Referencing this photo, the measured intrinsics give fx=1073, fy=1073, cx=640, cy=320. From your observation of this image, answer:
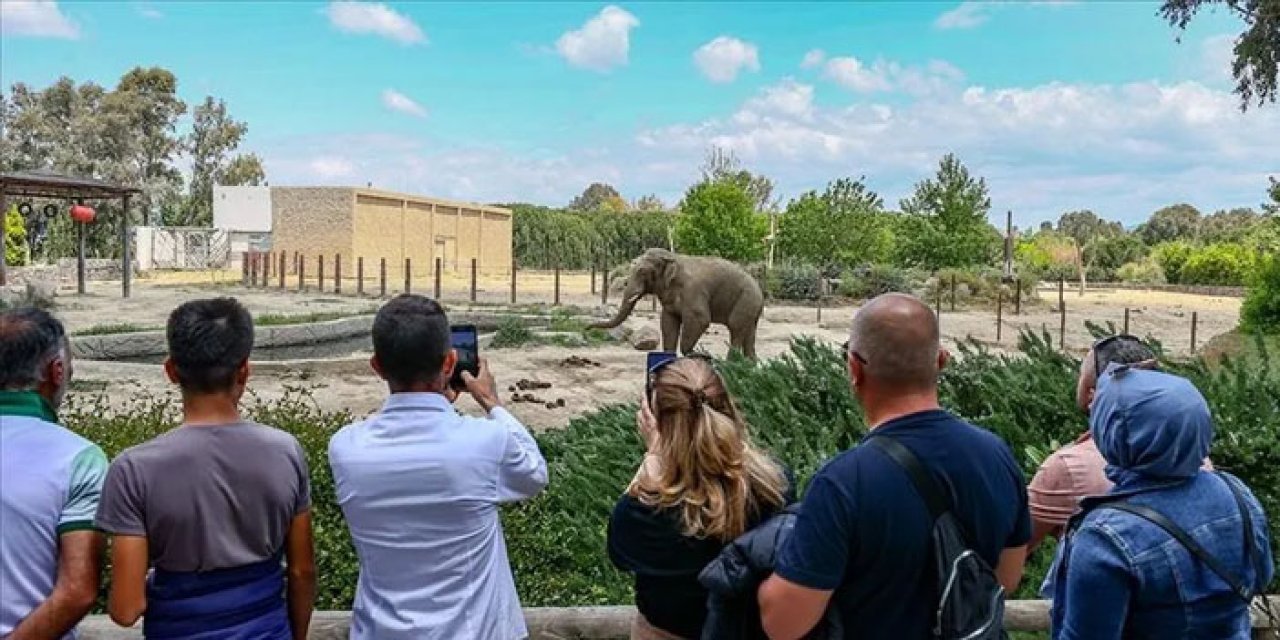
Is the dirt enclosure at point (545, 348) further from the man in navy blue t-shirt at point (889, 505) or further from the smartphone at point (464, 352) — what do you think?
the man in navy blue t-shirt at point (889, 505)

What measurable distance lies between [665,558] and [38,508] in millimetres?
1333

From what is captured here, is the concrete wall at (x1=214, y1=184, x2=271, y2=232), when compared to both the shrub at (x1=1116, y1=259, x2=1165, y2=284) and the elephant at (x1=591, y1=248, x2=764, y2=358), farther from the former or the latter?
the elephant at (x1=591, y1=248, x2=764, y2=358)

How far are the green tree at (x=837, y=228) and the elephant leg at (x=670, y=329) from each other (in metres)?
28.6

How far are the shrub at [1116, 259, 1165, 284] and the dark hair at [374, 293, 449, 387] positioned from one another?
172ft

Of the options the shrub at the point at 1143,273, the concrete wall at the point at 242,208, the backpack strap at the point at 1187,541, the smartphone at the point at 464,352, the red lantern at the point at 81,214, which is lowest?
the backpack strap at the point at 1187,541

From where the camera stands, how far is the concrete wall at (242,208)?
5238cm

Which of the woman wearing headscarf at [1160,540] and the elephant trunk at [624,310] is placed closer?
the woman wearing headscarf at [1160,540]

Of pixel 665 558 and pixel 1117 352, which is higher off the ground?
pixel 1117 352

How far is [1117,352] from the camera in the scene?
9.09ft

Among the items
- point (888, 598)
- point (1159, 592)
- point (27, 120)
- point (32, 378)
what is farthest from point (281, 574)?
point (27, 120)

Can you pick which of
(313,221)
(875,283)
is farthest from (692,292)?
(313,221)

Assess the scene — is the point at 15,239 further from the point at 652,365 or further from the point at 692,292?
the point at 652,365

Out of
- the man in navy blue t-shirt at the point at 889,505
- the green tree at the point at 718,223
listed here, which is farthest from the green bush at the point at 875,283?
the man in navy blue t-shirt at the point at 889,505

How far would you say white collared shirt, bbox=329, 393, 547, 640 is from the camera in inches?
97.8
